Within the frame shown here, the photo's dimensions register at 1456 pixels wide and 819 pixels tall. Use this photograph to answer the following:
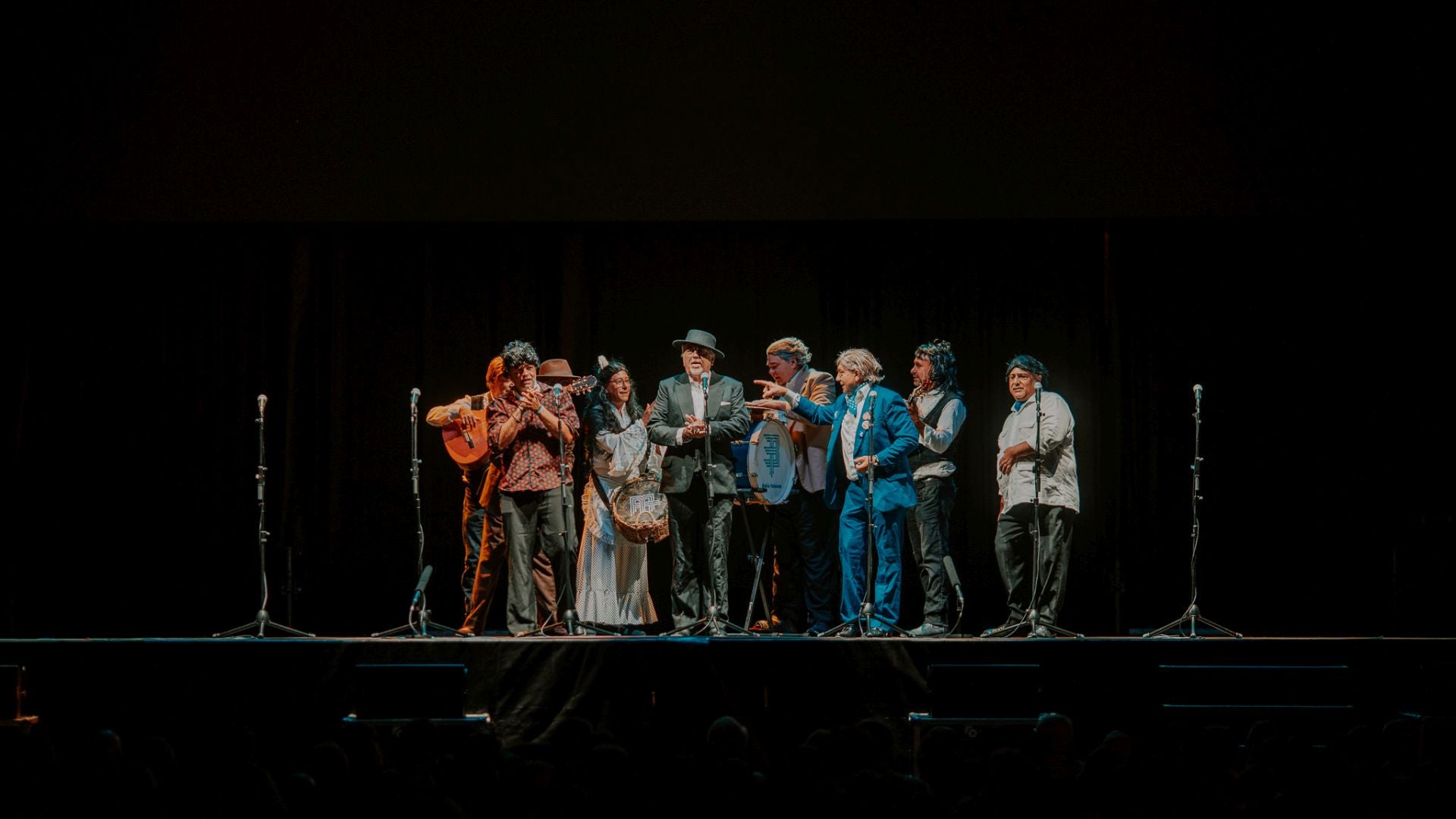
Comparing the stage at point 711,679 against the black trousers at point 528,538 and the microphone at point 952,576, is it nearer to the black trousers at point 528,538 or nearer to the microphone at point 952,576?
the black trousers at point 528,538

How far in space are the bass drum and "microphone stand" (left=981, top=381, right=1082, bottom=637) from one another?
Answer: 5.05 feet

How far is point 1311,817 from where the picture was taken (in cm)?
374

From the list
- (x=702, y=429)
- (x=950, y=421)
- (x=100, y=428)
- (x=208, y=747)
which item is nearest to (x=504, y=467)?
(x=702, y=429)

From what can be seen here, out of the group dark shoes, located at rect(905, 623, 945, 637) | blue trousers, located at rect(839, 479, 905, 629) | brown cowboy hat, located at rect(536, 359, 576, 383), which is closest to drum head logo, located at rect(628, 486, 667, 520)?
brown cowboy hat, located at rect(536, 359, 576, 383)

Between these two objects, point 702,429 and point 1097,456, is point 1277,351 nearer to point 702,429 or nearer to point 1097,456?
point 1097,456

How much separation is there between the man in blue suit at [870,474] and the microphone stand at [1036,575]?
0.74 meters

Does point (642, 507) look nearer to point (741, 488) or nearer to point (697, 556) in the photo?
point (697, 556)

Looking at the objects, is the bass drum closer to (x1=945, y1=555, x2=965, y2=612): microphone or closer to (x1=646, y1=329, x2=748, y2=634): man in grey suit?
(x1=646, y1=329, x2=748, y2=634): man in grey suit

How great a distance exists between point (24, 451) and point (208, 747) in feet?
13.5

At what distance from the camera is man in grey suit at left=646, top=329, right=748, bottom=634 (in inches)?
333

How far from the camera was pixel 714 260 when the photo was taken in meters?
10.3

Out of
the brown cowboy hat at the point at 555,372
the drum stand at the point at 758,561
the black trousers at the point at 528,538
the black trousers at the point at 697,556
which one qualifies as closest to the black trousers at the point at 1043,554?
the drum stand at the point at 758,561

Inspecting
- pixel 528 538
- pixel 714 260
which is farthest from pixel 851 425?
pixel 714 260

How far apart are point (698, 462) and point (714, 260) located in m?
2.14
